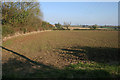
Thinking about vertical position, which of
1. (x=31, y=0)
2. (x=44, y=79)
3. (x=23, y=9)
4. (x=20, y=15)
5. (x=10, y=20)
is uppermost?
(x=31, y=0)

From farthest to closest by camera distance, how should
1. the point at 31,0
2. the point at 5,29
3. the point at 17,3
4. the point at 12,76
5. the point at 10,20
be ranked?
1. the point at 31,0
2. the point at 17,3
3. the point at 10,20
4. the point at 5,29
5. the point at 12,76

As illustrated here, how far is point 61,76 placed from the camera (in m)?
3.12

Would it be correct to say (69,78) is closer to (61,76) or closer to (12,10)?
A: (61,76)

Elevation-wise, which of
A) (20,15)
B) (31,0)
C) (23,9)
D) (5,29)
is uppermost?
(31,0)

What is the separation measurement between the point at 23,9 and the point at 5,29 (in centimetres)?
810

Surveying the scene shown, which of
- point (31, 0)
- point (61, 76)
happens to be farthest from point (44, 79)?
point (31, 0)

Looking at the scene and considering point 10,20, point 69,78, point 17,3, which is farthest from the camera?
point 17,3

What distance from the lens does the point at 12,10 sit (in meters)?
19.5

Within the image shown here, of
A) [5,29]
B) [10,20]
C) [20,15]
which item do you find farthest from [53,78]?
[20,15]

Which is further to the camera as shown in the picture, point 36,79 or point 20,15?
point 20,15

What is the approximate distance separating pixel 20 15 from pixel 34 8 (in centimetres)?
513

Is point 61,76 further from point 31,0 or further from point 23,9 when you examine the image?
point 31,0

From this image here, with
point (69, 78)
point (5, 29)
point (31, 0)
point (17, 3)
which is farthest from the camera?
point (31, 0)

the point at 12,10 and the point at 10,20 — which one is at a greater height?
Result: the point at 12,10
